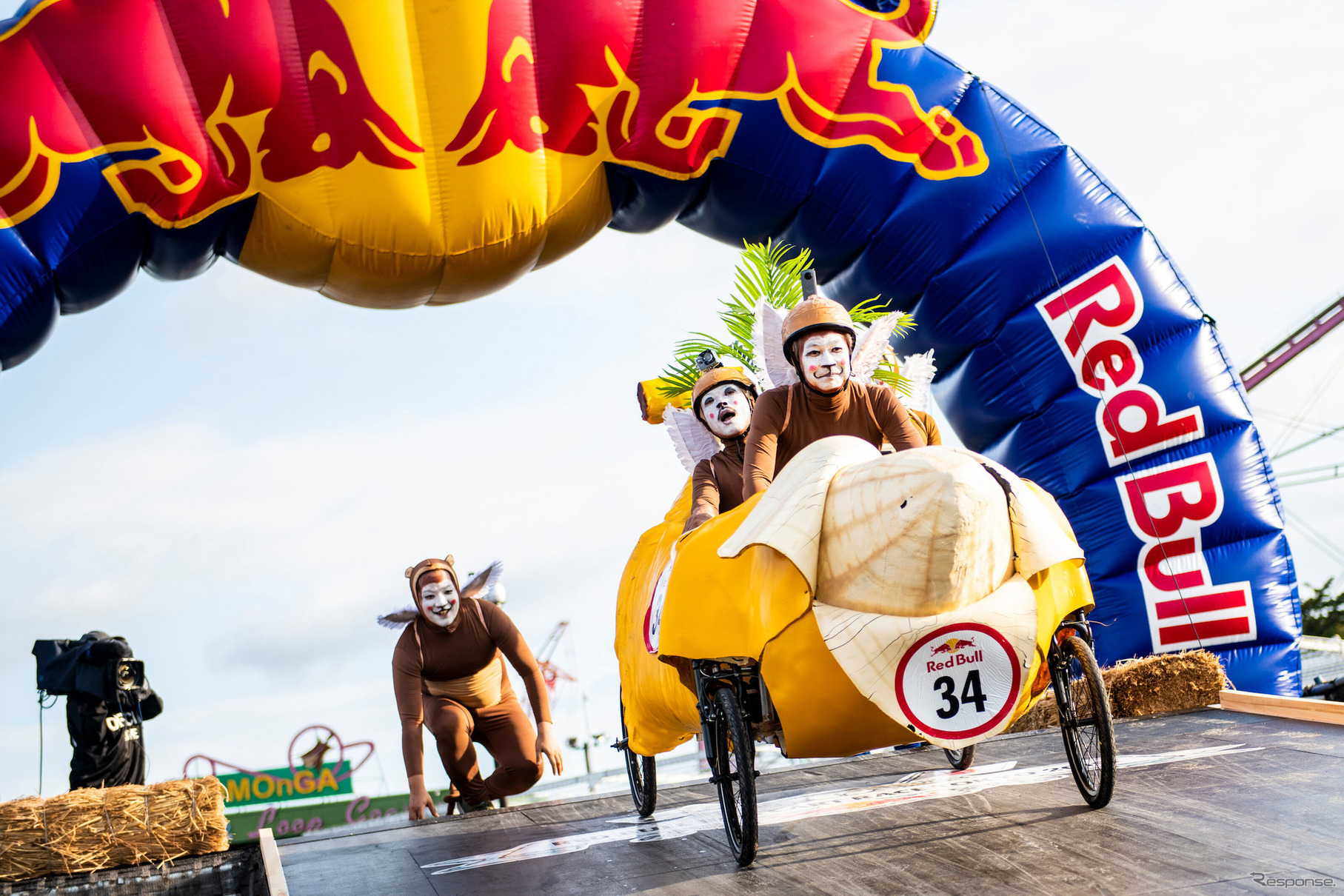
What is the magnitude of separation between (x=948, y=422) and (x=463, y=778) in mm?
3812

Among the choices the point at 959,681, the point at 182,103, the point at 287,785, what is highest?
the point at 182,103

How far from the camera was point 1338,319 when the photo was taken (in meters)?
12.0

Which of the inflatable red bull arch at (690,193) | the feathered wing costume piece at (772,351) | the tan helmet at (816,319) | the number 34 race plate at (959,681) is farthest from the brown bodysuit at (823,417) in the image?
the inflatable red bull arch at (690,193)

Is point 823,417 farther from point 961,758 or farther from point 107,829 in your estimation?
point 107,829

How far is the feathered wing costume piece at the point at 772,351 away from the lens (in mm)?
4410

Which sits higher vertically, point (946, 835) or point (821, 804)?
point (821, 804)

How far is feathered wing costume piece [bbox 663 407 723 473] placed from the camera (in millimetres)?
4684

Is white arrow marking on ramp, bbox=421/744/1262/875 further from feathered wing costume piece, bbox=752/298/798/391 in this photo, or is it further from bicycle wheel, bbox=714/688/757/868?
feathered wing costume piece, bbox=752/298/798/391

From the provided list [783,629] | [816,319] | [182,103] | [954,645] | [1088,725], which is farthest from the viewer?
[182,103]

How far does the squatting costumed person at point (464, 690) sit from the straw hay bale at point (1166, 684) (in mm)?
2864

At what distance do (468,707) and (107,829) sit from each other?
76.9 inches

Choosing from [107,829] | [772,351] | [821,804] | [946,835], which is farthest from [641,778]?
[107,829]

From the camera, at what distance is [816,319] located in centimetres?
368

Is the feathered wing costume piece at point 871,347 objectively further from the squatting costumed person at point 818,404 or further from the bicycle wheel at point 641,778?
the bicycle wheel at point 641,778
